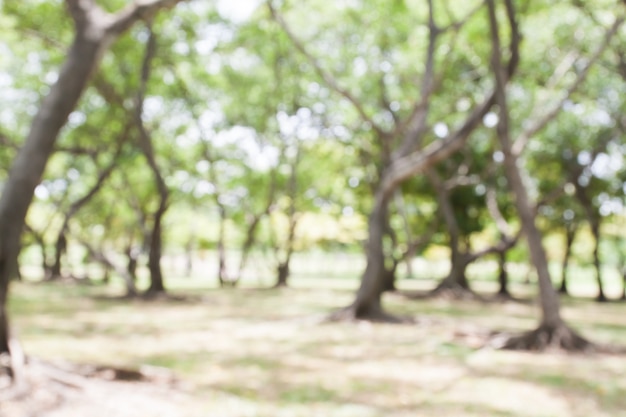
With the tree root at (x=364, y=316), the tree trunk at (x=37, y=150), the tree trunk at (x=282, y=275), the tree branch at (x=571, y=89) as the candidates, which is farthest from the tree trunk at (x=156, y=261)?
the tree trunk at (x=37, y=150)

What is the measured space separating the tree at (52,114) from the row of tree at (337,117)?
0.05ft

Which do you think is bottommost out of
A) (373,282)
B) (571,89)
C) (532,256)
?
(373,282)

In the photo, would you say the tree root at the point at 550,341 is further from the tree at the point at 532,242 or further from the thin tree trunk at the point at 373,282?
the thin tree trunk at the point at 373,282

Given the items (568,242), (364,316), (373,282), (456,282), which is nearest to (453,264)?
(456,282)

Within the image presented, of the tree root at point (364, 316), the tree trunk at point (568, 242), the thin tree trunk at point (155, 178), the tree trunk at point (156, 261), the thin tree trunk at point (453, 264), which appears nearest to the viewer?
the tree root at point (364, 316)

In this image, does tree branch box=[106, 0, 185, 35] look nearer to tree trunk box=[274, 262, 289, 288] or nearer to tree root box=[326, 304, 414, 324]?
tree root box=[326, 304, 414, 324]

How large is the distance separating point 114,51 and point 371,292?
7.96 m

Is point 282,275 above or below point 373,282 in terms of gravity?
below

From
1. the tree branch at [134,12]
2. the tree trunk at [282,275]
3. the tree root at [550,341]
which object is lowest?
the tree root at [550,341]

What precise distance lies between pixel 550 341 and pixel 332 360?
10.1 ft

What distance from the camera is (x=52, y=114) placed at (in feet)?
17.1

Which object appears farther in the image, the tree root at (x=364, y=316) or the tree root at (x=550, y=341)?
the tree root at (x=364, y=316)

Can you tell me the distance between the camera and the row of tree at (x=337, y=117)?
28.8 feet

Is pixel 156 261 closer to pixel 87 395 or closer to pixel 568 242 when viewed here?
pixel 87 395
